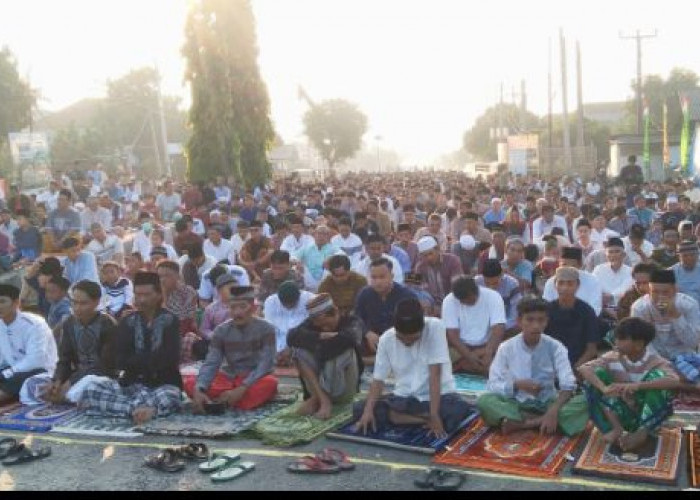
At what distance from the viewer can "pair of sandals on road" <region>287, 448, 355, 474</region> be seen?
536 cm

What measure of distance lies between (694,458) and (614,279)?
4.04 metres

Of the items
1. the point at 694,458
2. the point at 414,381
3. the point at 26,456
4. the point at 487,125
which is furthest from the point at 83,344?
the point at 487,125

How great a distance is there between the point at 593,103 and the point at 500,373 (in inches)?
3923

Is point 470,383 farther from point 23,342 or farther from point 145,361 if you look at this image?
point 23,342

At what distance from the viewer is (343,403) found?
6.82 metres

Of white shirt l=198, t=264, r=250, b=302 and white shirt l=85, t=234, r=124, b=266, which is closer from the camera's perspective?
white shirt l=198, t=264, r=250, b=302

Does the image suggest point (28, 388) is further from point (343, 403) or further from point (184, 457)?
point (343, 403)

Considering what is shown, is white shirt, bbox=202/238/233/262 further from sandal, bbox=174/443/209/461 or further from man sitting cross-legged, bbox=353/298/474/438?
sandal, bbox=174/443/209/461

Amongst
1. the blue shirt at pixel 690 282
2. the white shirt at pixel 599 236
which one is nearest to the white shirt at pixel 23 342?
the blue shirt at pixel 690 282

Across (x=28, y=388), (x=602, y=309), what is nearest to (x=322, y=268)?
(x=602, y=309)

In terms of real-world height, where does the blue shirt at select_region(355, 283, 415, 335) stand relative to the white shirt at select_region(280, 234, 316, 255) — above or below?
below

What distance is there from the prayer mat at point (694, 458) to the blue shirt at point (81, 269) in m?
7.29

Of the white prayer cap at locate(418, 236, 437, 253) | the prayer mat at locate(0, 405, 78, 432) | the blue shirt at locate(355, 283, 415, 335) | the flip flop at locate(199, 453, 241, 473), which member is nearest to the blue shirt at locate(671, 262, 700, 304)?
the white prayer cap at locate(418, 236, 437, 253)

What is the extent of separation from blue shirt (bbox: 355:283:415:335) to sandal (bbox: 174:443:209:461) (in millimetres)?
2536
